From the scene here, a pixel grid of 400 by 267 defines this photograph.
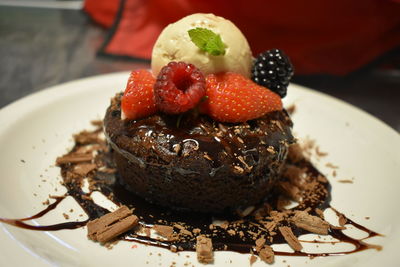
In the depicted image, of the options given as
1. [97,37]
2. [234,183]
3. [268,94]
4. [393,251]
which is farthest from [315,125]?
[97,37]

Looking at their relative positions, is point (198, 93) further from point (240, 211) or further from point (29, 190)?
point (29, 190)

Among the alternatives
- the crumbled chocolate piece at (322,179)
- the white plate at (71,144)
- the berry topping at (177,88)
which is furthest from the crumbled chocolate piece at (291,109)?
the berry topping at (177,88)

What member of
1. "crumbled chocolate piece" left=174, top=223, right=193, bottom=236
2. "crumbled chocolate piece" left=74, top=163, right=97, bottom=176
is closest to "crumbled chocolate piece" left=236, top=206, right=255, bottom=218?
"crumbled chocolate piece" left=174, top=223, right=193, bottom=236

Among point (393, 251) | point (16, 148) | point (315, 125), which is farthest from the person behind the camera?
point (315, 125)

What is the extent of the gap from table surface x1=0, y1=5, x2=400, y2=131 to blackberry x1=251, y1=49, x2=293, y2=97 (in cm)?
167

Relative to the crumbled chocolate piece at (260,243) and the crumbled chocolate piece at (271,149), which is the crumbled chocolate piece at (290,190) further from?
the crumbled chocolate piece at (260,243)

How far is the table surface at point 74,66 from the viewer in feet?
12.7

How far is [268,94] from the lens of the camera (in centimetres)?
217

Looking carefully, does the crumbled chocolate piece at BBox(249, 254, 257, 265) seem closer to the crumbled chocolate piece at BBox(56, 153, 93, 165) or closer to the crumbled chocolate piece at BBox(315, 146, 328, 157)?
the crumbled chocolate piece at BBox(315, 146, 328, 157)

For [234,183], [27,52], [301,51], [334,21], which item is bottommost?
[27,52]

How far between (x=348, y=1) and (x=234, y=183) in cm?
246

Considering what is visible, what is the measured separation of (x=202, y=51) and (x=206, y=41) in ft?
0.28

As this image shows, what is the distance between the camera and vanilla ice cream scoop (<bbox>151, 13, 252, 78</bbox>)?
2107mm

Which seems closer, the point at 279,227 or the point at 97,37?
the point at 279,227
